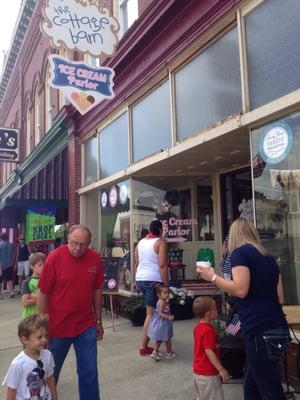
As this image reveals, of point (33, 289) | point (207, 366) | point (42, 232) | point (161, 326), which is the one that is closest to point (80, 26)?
point (33, 289)

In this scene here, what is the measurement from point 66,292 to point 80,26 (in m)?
5.18

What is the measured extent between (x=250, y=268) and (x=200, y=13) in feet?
14.7

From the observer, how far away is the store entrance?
7820 millimetres

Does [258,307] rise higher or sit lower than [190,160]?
lower

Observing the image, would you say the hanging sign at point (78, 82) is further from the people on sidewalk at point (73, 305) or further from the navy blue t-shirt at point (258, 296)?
the navy blue t-shirt at point (258, 296)

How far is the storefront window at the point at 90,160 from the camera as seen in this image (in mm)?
10822

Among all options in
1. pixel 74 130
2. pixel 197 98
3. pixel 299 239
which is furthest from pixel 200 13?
pixel 74 130

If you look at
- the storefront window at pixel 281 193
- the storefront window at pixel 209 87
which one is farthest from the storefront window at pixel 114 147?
the storefront window at pixel 281 193

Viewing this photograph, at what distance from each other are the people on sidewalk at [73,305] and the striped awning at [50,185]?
866cm

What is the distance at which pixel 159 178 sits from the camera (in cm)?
873

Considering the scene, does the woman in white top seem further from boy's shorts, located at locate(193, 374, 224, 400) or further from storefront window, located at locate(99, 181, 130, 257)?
storefront window, located at locate(99, 181, 130, 257)

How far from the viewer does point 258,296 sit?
120 inches

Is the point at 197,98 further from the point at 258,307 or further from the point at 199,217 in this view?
the point at 258,307

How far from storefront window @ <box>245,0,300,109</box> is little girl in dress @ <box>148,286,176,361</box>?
2.49 m
